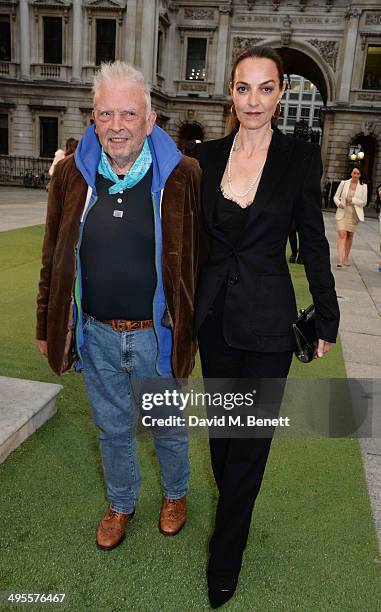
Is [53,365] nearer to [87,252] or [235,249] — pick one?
[87,252]

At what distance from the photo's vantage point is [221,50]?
33062 millimetres

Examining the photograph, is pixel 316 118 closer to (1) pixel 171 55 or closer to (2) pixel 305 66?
(2) pixel 305 66

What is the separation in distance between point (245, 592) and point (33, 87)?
34.8 meters

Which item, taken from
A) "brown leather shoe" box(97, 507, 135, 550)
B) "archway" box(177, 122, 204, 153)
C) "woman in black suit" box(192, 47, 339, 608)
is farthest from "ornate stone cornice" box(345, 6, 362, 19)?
"brown leather shoe" box(97, 507, 135, 550)

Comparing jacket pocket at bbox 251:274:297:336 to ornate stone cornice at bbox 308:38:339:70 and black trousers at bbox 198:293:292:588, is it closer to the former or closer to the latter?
black trousers at bbox 198:293:292:588

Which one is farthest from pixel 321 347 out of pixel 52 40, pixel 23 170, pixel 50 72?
pixel 52 40

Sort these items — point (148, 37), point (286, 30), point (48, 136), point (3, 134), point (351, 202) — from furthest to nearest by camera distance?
1. point (3, 134)
2. point (48, 136)
3. point (286, 30)
4. point (148, 37)
5. point (351, 202)

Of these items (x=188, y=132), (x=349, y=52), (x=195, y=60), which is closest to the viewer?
(x=349, y=52)

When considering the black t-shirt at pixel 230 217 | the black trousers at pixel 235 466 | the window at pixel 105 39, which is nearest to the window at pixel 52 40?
the window at pixel 105 39

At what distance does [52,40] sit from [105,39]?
11.3ft

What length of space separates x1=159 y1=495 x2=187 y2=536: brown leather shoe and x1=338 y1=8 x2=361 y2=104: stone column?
112ft

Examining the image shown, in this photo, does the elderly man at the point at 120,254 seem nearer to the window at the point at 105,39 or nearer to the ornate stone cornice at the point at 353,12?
the window at the point at 105,39

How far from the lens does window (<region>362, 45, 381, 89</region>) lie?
32281 millimetres

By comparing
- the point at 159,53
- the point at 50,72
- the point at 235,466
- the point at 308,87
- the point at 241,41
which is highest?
the point at 308,87
